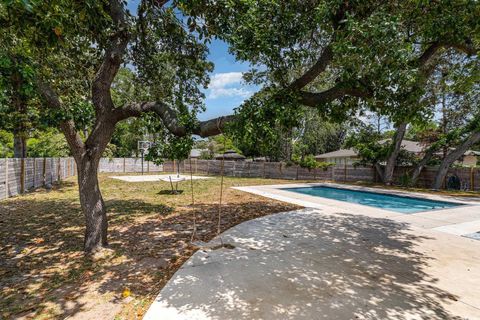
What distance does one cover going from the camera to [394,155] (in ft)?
51.3

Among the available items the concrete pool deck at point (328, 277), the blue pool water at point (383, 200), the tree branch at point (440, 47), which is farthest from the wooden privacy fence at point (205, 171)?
the tree branch at point (440, 47)

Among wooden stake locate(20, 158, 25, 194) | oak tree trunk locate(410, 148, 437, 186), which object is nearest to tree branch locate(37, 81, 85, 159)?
wooden stake locate(20, 158, 25, 194)

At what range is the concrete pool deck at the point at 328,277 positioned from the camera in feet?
9.53

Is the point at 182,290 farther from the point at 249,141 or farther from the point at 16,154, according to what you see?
the point at 16,154

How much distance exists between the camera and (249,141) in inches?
140

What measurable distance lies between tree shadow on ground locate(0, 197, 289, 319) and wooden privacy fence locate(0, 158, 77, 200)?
211 centimetres

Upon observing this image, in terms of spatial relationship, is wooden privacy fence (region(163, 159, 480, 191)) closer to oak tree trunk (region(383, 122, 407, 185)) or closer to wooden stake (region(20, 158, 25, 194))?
oak tree trunk (region(383, 122, 407, 185))

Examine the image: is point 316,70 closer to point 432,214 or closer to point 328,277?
point 328,277

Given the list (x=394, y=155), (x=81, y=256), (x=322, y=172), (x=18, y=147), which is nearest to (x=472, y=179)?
(x=394, y=155)

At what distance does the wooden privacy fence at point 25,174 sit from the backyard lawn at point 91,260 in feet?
3.99

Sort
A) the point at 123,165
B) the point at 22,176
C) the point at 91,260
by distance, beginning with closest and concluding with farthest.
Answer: the point at 91,260 < the point at 22,176 < the point at 123,165

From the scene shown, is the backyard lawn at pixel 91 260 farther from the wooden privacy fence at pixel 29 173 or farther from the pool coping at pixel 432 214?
the pool coping at pixel 432 214

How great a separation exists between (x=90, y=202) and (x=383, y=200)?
1185cm

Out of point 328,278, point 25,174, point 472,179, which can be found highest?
point 25,174
